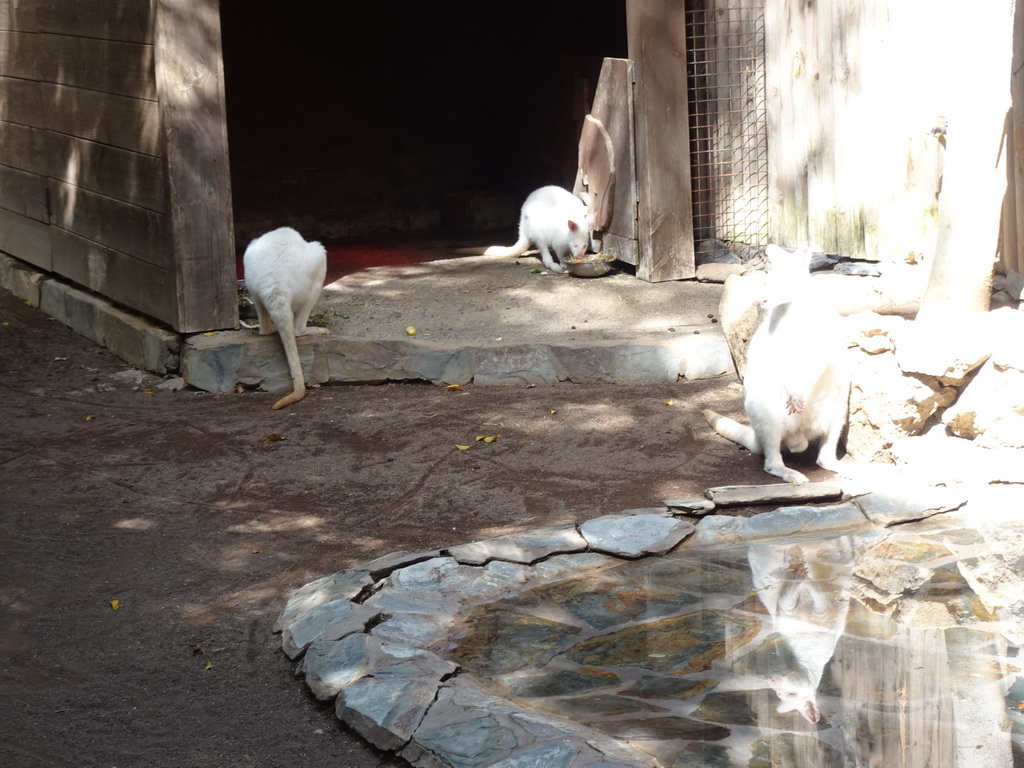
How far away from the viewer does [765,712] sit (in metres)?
3.46

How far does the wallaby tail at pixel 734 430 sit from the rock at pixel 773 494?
567mm

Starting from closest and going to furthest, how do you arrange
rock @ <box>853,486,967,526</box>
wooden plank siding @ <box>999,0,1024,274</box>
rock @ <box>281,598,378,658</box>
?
rock @ <box>281,598,378,658</box>, rock @ <box>853,486,967,526</box>, wooden plank siding @ <box>999,0,1024,274</box>

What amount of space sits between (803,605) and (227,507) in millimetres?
2746

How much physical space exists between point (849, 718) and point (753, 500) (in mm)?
1761

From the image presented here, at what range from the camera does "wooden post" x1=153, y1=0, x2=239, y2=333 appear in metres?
6.98

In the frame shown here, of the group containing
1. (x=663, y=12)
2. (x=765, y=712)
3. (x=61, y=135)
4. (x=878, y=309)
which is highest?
(x=663, y=12)

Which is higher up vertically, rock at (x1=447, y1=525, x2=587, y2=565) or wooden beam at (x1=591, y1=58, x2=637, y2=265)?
wooden beam at (x1=591, y1=58, x2=637, y2=265)

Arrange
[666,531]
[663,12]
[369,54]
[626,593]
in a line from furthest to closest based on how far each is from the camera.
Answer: [369,54] → [663,12] → [666,531] → [626,593]

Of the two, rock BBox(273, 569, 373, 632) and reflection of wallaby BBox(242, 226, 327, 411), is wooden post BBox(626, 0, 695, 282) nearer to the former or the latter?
reflection of wallaby BBox(242, 226, 327, 411)

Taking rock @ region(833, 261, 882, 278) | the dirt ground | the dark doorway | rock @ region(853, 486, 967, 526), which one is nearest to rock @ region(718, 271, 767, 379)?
the dirt ground

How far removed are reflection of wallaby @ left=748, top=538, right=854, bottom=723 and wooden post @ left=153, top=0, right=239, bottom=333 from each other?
412 centimetres

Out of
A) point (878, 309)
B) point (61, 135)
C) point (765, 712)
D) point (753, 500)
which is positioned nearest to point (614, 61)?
point (878, 309)

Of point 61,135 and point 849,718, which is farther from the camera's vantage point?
point 61,135

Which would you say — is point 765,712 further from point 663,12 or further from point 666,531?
point 663,12
